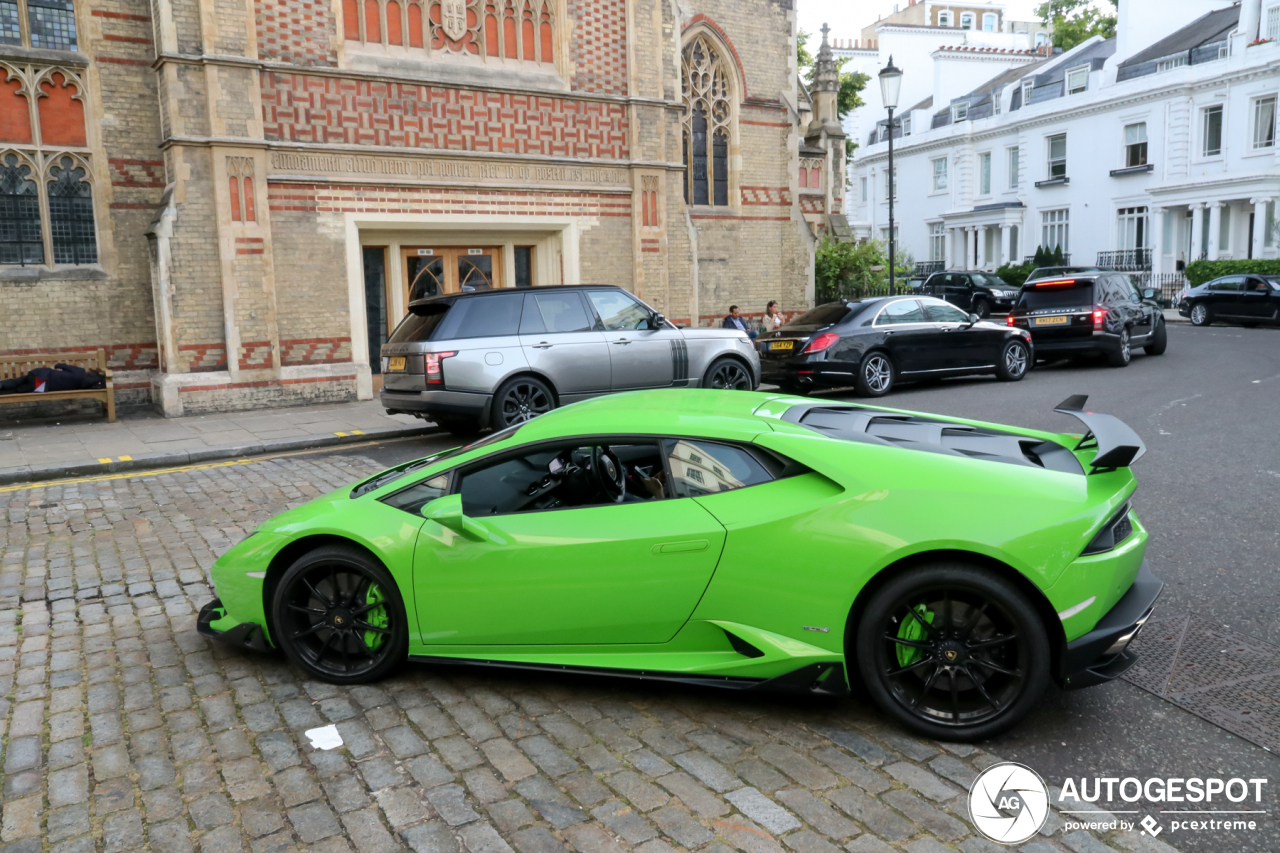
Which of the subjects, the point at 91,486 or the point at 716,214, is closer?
the point at 91,486

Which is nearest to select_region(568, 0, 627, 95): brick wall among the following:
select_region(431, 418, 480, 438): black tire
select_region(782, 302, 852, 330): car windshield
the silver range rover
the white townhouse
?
select_region(782, 302, 852, 330): car windshield

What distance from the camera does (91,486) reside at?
9500 mm

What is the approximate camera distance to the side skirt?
3.86 meters

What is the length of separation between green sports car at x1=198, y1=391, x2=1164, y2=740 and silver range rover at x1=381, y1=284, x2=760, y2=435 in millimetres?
6349

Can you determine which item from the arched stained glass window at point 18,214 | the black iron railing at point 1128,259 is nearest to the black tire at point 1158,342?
the arched stained glass window at point 18,214

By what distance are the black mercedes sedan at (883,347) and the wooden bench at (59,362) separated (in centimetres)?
930

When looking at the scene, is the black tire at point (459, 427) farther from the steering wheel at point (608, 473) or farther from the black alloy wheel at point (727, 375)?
the steering wheel at point (608, 473)

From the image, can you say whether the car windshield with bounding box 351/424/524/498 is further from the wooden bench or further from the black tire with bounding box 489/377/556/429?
the wooden bench

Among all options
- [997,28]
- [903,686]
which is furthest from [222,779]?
[997,28]

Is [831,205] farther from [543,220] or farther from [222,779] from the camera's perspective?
[222,779]

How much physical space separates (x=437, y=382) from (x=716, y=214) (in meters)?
11.5

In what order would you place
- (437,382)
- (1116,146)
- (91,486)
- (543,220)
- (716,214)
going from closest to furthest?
(91,486) → (437,382) → (543,220) → (716,214) → (1116,146)

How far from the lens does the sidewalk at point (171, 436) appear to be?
10445 millimetres

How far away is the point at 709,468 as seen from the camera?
161 inches
